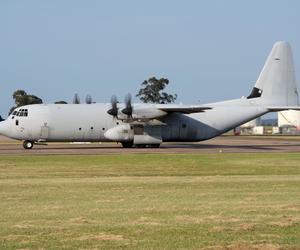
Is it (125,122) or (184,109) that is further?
(125,122)

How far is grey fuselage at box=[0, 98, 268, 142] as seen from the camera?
45.5 meters

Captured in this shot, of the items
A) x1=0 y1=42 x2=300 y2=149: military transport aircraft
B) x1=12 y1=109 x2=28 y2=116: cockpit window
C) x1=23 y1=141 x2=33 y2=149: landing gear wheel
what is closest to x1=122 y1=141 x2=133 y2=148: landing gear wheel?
x1=0 y1=42 x2=300 y2=149: military transport aircraft

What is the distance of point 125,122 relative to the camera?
46.7 metres

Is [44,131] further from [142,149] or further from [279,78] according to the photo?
[279,78]

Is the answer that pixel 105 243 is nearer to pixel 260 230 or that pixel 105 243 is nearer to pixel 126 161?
pixel 260 230

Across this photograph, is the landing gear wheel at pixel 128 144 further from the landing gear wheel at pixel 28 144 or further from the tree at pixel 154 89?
the tree at pixel 154 89

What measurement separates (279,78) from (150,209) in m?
41.0

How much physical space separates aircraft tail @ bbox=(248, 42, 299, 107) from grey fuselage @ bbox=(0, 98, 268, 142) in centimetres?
481

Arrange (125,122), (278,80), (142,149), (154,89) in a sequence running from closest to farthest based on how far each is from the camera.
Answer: (142,149), (125,122), (278,80), (154,89)

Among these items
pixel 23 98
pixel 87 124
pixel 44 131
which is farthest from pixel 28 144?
pixel 23 98

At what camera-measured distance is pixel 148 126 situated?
46.9 meters

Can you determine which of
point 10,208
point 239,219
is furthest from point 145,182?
point 239,219

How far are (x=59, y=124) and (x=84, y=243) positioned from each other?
36.4m

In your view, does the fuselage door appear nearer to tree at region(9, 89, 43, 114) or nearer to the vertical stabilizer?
the vertical stabilizer
